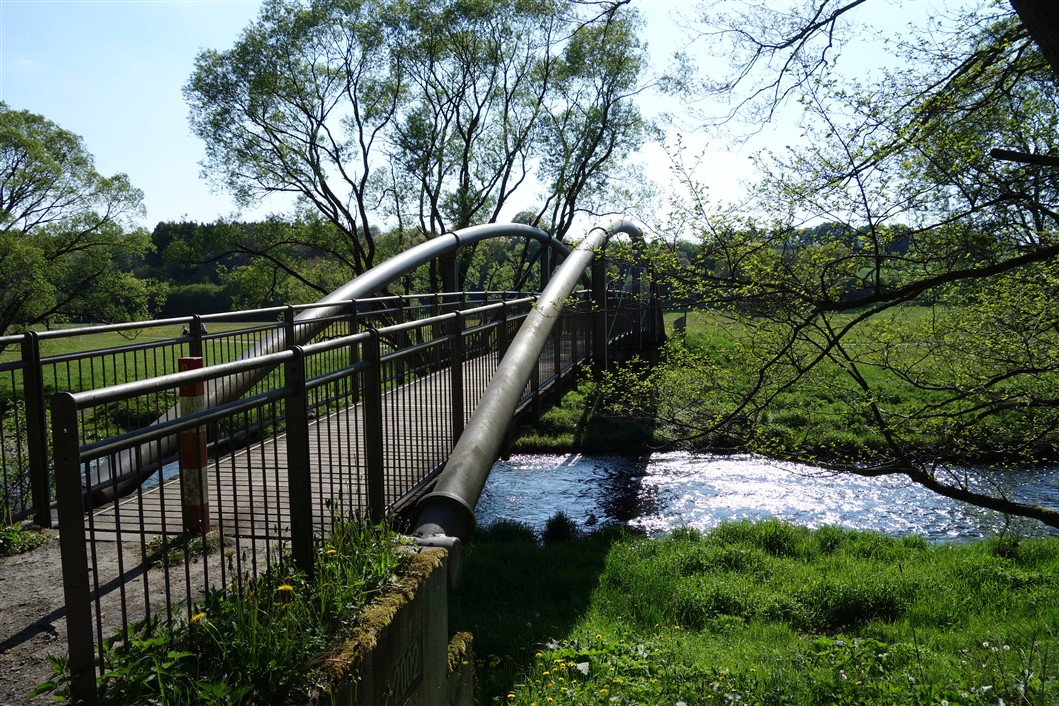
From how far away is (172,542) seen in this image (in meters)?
3.61

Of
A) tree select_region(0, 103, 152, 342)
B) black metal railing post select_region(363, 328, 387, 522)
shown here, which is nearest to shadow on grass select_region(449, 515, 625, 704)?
black metal railing post select_region(363, 328, 387, 522)

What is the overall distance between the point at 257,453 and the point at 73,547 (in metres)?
3.53

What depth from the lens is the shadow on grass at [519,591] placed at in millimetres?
7051

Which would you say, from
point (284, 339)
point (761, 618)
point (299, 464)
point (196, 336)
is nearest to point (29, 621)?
point (299, 464)

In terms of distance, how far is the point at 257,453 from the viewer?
18.2 ft

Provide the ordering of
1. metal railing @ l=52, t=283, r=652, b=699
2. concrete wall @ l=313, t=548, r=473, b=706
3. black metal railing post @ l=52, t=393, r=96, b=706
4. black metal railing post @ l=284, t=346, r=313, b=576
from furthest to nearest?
black metal railing post @ l=284, t=346, r=313, b=576 < concrete wall @ l=313, t=548, r=473, b=706 < metal railing @ l=52, t=283, r=652, b=699 < black metal railing post @ l=52, t=393, r=96, b=706

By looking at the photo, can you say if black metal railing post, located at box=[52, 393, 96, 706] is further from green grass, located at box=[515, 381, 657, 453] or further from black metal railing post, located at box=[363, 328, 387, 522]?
green grass, located at box=[515, 381, 657, 453]

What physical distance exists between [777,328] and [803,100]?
214 cm

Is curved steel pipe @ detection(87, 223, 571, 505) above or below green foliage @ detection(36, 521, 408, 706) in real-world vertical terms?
above

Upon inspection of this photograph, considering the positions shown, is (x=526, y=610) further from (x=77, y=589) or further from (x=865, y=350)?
(x=77, y=589)

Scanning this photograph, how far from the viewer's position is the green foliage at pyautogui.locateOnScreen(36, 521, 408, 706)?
2336 mm

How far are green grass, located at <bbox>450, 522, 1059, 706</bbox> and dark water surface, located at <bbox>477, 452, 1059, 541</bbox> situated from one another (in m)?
1.65

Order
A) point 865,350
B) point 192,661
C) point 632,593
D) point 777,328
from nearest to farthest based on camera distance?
point 192,661 → point 865,350 → point 777,328 → point 632,593

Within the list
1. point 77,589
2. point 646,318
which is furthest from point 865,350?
point 646,318
